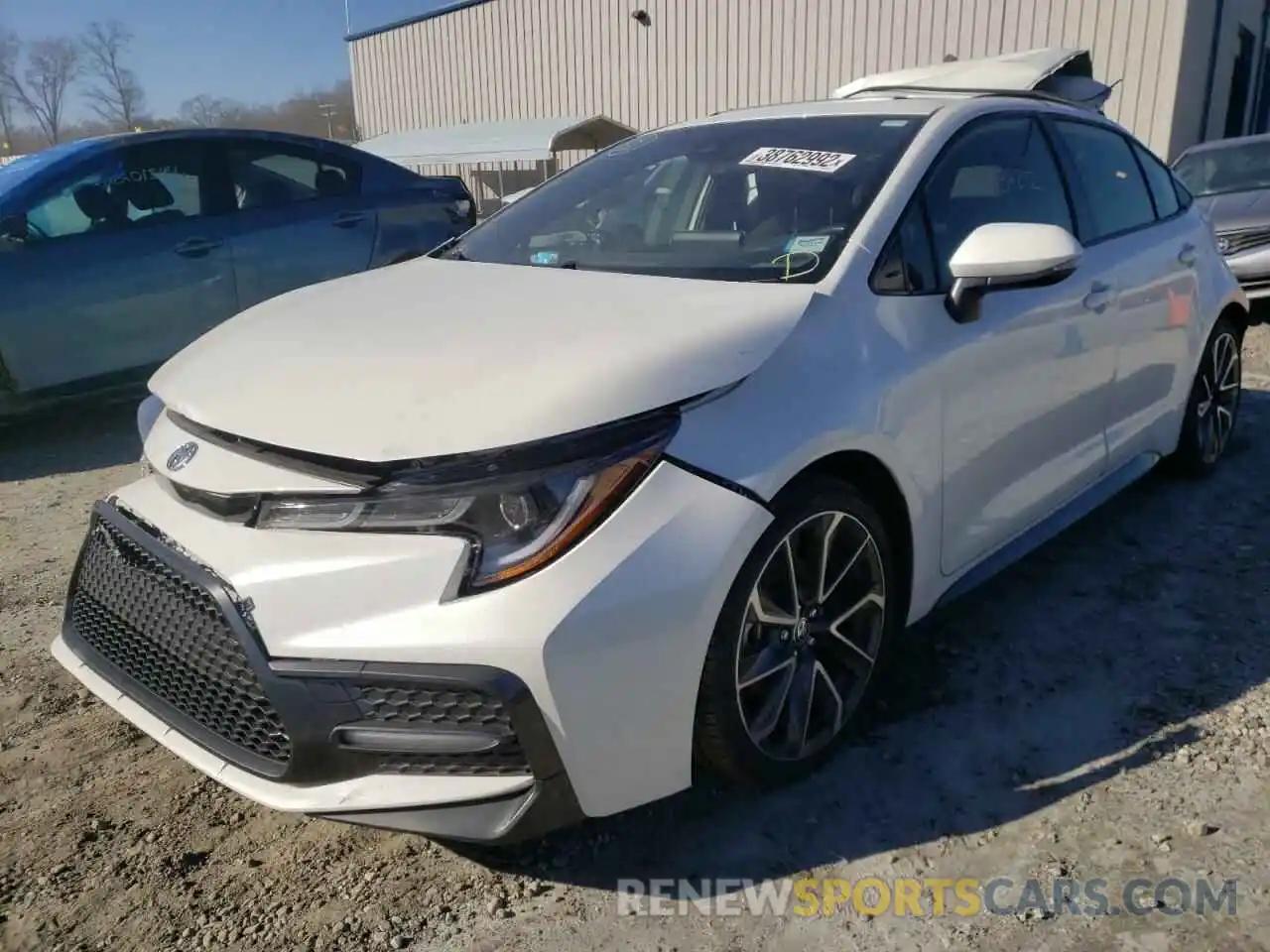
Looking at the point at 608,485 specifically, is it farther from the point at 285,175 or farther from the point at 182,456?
the point at 285,175

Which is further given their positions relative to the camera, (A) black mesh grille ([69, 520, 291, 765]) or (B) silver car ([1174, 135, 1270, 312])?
(B) silver car ([1174, 135, 1270, 312])

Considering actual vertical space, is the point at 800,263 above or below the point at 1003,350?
above

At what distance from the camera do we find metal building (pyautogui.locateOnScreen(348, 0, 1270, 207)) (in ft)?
38.0

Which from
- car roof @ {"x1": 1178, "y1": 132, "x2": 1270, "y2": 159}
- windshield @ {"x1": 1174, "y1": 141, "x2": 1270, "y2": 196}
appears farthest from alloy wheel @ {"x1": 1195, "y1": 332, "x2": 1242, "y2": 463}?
car roof @ {"x1": 1178, "y1": 132, "x2": 1270, "y2": 159}

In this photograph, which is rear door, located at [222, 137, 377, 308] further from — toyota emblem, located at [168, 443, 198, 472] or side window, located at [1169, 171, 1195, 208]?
side window, located at [1169, 171, 1195, 208]

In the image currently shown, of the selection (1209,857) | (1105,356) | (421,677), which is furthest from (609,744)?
(1105,356)

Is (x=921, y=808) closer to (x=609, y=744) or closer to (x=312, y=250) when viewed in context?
(x=609, y=744)

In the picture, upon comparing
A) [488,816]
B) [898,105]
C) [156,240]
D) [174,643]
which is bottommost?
[488,816]

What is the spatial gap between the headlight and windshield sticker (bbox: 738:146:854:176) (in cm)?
134

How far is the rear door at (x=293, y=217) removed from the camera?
571cm

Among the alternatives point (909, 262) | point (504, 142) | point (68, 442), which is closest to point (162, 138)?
point (68, 442)

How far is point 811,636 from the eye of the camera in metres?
2.38

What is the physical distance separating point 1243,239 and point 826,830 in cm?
749

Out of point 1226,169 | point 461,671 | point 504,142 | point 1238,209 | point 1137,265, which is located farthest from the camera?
point 504,142
